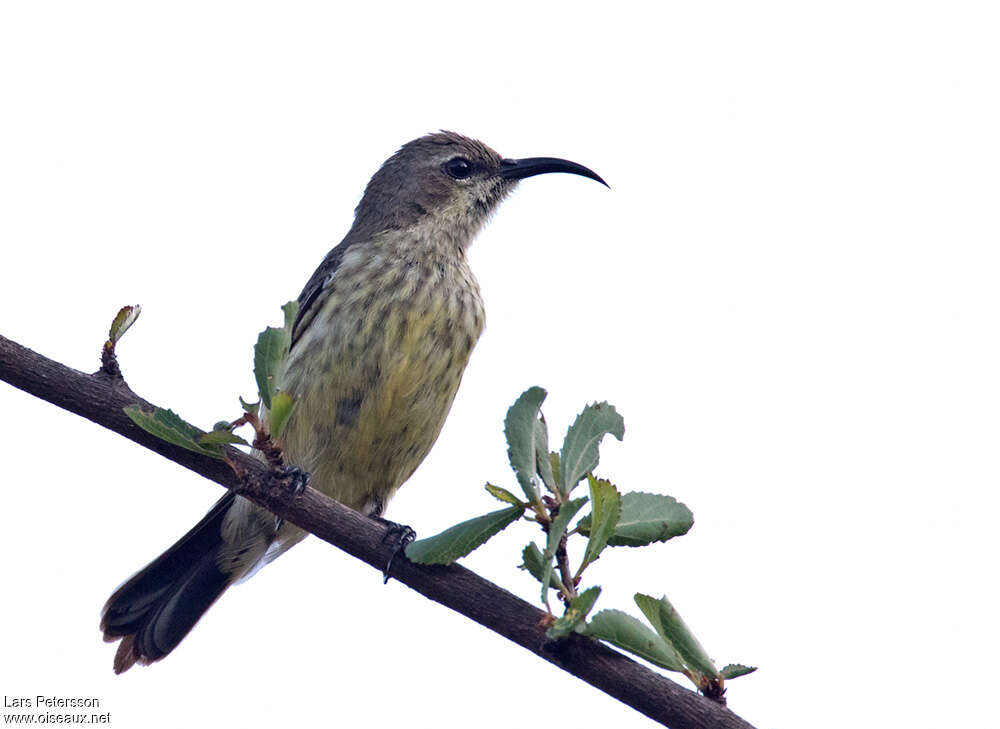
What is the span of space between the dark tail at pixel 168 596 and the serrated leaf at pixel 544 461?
3.08 m

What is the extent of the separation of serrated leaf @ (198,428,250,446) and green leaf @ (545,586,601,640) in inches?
42.6

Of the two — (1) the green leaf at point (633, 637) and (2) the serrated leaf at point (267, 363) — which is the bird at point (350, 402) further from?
(1) the green leaf at point (633, 637)

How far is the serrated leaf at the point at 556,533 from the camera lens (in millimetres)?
3244

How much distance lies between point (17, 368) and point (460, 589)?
4.82 ft

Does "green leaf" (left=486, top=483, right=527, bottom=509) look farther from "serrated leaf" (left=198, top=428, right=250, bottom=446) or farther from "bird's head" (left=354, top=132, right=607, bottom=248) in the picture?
"bird's head" (left=354, top=132, right=607, bottom=248)

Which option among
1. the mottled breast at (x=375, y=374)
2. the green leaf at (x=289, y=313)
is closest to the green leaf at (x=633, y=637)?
the green leaf at (x=289, y=313)

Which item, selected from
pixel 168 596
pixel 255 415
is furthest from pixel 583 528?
pixel 168 596

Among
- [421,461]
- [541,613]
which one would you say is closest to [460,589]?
[541,613]

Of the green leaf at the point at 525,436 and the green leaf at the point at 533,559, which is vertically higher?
the green leaf at the point at 525,436

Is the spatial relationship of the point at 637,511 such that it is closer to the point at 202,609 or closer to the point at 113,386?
the point at 113,386

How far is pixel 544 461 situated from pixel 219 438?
97cm

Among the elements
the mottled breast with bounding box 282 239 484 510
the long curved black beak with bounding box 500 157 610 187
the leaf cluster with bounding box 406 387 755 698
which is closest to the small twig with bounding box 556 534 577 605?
the leaf cluster with bounding box 406 387 755 698

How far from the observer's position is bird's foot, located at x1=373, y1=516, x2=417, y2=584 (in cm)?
356

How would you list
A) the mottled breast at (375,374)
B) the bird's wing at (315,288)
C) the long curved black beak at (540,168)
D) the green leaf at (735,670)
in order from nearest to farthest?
the green leaf at (735,670), the mottled breast at (375,374), the bird's wing at (315,288), the long curved black beak at (540,168)
